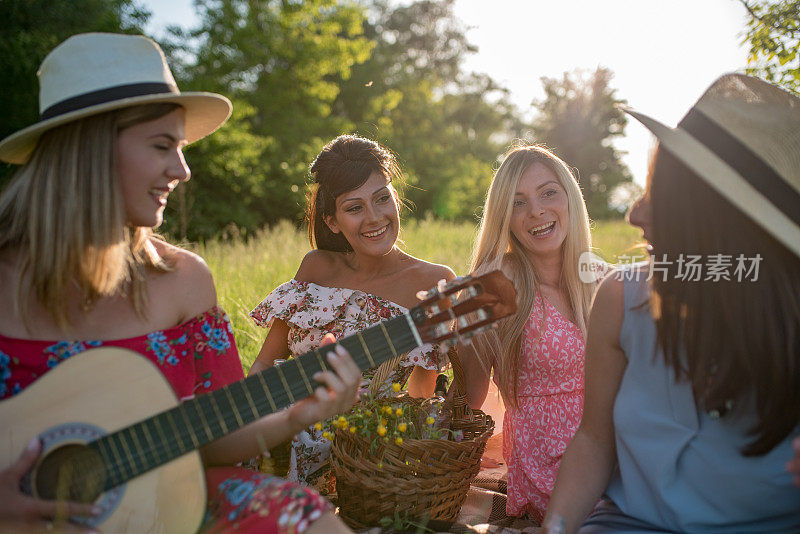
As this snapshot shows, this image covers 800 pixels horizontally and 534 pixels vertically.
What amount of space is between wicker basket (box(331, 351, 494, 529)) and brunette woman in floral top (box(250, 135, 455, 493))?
0.65m

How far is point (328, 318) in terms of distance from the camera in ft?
10.5

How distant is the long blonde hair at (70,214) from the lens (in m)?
1.75

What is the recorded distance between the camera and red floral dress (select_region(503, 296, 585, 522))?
9.29 feet

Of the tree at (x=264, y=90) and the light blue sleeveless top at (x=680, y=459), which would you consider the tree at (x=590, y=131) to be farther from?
the light blue sleeveless top at (x=680, y=459)

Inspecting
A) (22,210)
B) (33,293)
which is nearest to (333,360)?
(33,293)

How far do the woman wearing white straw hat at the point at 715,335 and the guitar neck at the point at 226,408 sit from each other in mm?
715

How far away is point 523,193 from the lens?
3.19m

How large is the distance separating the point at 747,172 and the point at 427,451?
155 cm

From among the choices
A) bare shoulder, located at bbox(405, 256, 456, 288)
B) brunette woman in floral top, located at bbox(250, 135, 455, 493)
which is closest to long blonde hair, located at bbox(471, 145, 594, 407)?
bare shoulder, located at bbox(405, 256, 456, 288)

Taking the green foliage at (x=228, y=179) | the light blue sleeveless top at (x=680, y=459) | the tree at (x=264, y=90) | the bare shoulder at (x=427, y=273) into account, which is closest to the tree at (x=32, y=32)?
the tree at (x=264, y=90)

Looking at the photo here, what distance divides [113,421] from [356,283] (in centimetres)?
186

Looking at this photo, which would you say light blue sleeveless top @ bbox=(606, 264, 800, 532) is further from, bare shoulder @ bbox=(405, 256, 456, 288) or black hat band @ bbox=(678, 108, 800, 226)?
bare shoulder @ bbox=(405, 256, 456, 288)

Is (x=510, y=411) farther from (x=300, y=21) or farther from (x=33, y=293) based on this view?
(x=300, y=21)

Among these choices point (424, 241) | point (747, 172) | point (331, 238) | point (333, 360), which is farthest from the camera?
point (424, 241)
